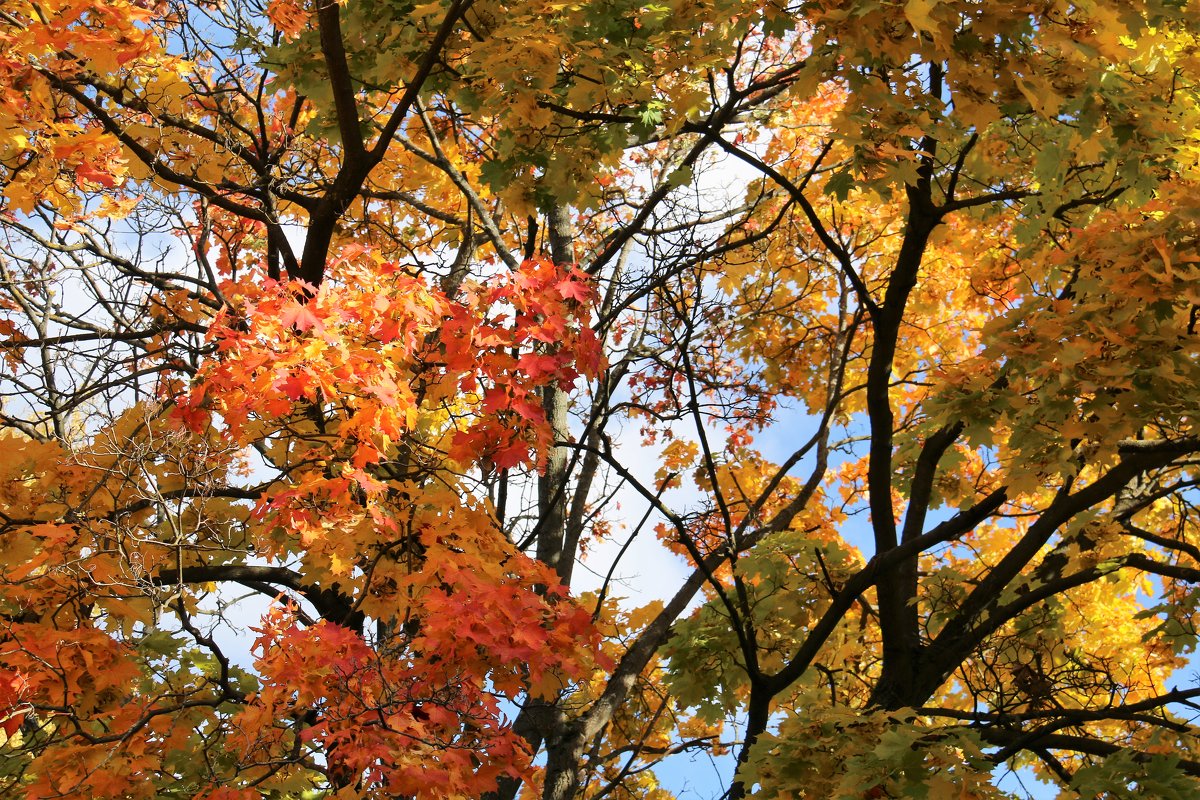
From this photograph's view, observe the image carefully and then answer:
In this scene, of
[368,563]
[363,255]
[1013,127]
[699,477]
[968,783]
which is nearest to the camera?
[968,783]

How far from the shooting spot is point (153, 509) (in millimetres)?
6547

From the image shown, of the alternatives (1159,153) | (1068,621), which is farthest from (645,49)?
(1068,621)

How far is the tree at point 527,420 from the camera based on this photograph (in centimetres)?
456

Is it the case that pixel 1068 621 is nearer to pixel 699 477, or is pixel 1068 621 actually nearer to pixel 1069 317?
pixel 699 477

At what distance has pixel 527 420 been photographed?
5641mm

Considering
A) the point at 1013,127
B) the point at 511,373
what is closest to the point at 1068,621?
the point at 1013,127

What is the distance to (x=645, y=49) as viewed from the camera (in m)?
5.58

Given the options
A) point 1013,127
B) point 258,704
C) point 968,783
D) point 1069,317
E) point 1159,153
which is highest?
point 1013,127

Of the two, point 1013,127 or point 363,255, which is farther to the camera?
point 1013,127

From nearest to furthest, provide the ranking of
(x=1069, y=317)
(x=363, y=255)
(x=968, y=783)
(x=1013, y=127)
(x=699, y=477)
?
(x=968, y=783)
(x=1069, y=317)
(x=363, y=255)
(x=1013, y=127)
(x=699, y=477)

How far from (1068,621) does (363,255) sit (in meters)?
7.70

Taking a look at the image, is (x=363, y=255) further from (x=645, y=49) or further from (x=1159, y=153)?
(x=1159, y=153)

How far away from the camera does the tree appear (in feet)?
15.0

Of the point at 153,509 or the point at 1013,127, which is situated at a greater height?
the point at 1013,127
